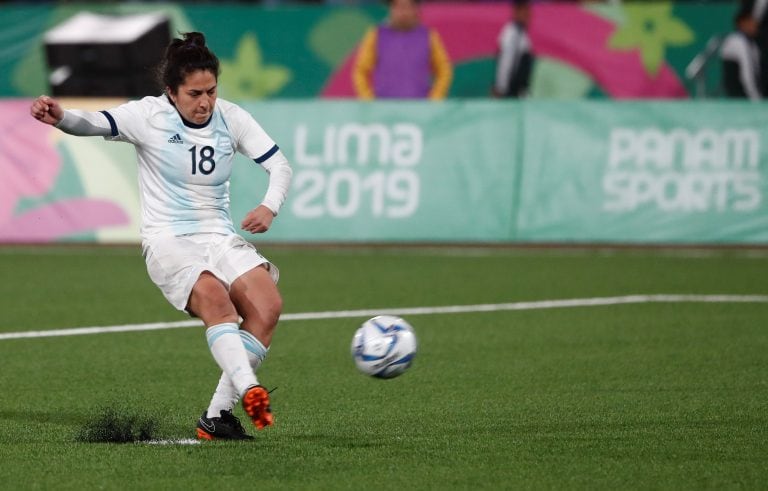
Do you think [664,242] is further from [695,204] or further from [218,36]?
[218,36]

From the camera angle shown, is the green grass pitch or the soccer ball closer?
the green grass pitch

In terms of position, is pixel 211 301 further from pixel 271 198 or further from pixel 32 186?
pixel 32 186

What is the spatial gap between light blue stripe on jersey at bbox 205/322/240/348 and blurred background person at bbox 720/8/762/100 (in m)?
13.8

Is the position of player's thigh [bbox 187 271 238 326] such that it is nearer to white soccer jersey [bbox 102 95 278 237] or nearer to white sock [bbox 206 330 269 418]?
white sock [bbox 206 330 269 418]

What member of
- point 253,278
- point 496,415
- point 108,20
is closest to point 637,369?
point 496,415

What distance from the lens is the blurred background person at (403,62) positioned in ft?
55.1

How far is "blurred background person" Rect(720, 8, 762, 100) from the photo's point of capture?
19547mm

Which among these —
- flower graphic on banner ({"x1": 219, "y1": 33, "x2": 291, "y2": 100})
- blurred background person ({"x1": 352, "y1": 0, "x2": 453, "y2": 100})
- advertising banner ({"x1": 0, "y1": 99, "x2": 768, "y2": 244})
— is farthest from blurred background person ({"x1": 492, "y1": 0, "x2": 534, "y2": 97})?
flower graphic on banner ({"x1": 219, "y1": 33, "x2": 291, "y2": 100})

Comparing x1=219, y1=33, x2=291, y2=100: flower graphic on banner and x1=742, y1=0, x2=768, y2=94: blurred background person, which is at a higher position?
x1=742, y1=0, x2=768, y2=94: blurred background person

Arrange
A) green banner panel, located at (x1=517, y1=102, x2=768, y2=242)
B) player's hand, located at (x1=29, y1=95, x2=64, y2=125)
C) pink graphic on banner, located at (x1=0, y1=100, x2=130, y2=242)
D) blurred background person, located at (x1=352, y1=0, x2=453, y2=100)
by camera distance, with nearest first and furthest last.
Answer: player's hand, located at (x1=29, y1=95, x2=64, y2=125) → green banner panel, located at (x1=517, y1=102, x2=768, y2=242) → pink graphic on banner, located at (x1=0, y1=100, x2=130, y2=242) → blurred background person, located at (x1=352, y1=0, x2=453, y2=100)

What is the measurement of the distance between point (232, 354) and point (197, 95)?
1264 millimetres

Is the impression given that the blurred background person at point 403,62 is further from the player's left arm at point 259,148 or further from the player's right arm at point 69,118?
the player's right arm at point 69,118

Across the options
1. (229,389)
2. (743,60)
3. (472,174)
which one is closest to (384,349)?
(229,389)

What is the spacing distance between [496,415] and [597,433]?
70 cm
